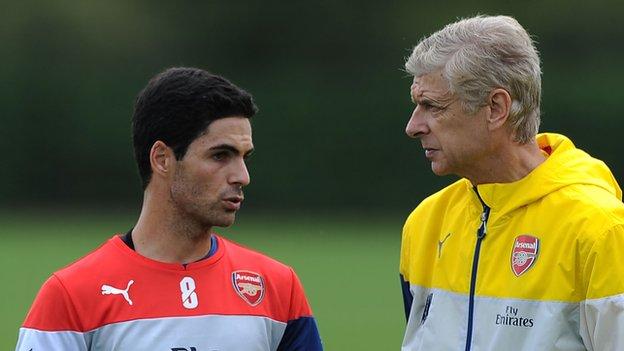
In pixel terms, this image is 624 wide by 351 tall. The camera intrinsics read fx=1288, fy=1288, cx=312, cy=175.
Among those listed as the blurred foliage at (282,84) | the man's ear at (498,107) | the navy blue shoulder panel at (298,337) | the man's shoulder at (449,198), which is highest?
the man's ear at (498,107)

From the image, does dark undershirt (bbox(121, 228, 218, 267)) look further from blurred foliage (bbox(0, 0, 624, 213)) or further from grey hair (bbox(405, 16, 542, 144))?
blurred foliage (bbox(0, 0, 624, 213))

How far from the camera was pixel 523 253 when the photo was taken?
11.4 feet

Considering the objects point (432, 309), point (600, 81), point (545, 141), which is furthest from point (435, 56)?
point (600, 81)

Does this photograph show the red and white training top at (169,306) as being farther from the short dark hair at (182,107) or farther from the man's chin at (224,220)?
the short dark hair at (182,107)

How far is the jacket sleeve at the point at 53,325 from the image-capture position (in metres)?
3.20

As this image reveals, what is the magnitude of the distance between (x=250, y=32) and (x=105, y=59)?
7.55 feet

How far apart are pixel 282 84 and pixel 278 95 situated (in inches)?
7.7

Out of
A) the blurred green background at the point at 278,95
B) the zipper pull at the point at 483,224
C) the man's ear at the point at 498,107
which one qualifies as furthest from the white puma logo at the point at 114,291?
the blurred green background at the point at 278,95

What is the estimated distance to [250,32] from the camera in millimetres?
20047

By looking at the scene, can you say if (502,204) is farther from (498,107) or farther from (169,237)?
(169,237)

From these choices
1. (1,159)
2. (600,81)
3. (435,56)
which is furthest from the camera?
(1,159)

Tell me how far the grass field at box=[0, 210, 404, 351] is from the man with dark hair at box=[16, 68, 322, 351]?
20.8 ft

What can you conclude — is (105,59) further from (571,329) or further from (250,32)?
(571,329)

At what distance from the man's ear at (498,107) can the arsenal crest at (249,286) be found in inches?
30.3
